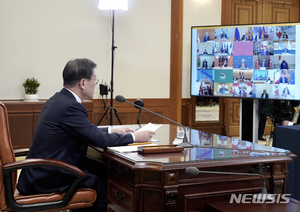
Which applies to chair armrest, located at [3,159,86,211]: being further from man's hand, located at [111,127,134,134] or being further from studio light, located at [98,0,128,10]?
studio light, located at [98,0,128,10]

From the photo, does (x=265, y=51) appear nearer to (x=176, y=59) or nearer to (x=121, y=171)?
(x=176, y=59)

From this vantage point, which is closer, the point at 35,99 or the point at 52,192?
the point at 52,192

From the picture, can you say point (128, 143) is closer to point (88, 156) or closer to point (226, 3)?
point (88, 156)

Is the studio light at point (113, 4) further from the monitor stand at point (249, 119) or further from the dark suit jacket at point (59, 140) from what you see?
the dark suit jacket at point (59, 140)

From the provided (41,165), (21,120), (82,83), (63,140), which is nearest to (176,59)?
(21,120)

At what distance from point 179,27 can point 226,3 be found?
1.22 m

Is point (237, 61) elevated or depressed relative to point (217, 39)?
depressed

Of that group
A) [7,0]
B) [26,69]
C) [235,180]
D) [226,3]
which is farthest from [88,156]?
[226,3]

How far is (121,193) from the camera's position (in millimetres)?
1920

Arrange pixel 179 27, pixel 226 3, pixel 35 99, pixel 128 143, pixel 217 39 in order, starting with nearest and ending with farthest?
pixel 128 143, pixel 35 99, pixel 217 39, pixel 179 27, pixel 226 3

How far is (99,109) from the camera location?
591 cm

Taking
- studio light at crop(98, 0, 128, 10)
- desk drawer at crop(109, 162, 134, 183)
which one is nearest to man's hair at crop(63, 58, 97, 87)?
desk drawer at crop(109, 162, 134, 183)

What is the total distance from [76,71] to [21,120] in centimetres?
310

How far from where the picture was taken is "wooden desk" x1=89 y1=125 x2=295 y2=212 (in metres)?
1.69
